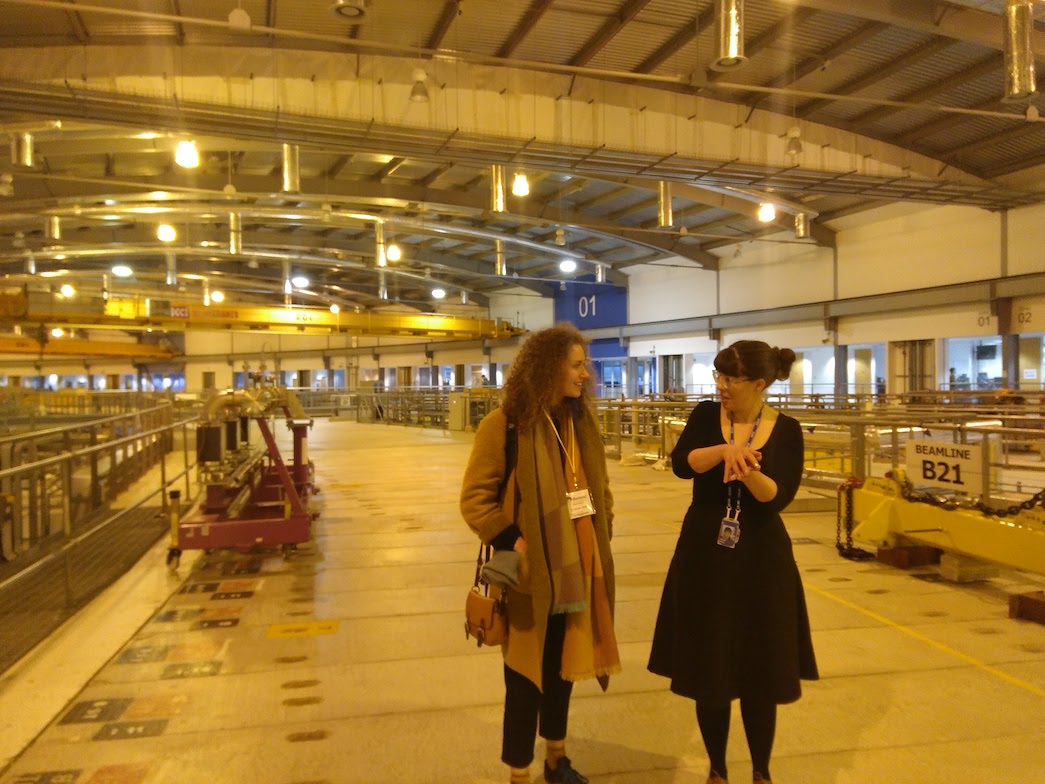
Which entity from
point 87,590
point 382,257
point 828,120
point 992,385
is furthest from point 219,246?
point 992,385

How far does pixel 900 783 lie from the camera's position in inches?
110

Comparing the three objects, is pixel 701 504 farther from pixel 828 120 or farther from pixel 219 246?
pixel 219 246

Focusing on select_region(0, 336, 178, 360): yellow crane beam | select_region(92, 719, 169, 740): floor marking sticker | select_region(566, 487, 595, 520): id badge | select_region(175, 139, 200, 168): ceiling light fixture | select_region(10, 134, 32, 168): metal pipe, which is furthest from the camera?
select_region(0, 336, 178, 360): yellow crane beam

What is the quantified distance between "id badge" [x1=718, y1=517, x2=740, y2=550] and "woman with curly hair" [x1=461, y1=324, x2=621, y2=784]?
1.34 feet

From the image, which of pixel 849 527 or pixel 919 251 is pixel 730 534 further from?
pixel 919 251

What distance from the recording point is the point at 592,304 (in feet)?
94.4

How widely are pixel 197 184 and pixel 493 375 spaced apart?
64.9ft

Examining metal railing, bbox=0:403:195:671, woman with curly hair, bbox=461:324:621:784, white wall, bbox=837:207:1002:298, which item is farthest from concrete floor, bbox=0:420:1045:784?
white wall, bbox=837:207:1002:298

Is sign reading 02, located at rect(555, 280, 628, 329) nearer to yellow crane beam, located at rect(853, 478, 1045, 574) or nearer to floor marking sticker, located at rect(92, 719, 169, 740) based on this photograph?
yellow crane beam, located at rect(853, 478, 1045, 574)

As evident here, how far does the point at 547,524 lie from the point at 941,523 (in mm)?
4229

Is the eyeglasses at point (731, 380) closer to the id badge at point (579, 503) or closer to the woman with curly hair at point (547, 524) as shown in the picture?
the woman with curly hair at point (547, 524)

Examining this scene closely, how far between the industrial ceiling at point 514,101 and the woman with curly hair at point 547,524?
487cm

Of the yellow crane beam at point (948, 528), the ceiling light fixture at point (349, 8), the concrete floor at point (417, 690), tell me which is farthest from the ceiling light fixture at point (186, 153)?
the yellow crane beam at point (948, 528)

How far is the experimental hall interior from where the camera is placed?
3.39 metres
